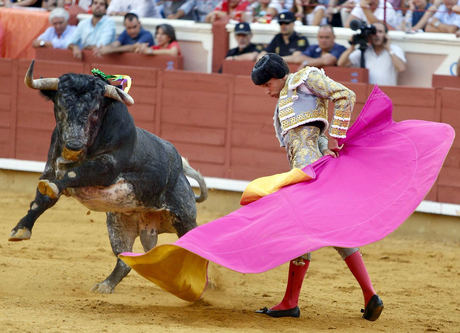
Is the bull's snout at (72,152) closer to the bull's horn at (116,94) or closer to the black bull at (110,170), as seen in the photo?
the black bull at (110,170)

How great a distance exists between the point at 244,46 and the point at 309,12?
817 millimetres

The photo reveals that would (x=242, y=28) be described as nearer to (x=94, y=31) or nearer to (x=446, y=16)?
(x=94, y=31)

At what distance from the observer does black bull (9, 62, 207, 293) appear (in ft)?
17.3

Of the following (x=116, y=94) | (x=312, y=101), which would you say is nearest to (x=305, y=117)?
(x=312, y=101)

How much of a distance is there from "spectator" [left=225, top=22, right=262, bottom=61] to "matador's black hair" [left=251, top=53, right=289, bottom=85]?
4.47 metres

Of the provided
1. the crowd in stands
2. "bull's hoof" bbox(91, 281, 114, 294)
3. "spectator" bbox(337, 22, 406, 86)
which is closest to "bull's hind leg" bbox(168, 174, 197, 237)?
"bull's hoof" bbox(91, 281, 114, 294)

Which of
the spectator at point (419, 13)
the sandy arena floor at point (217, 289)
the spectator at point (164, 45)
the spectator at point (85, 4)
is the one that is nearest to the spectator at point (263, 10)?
the spectator at point (164, 45)

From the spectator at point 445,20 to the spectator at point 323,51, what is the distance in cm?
93

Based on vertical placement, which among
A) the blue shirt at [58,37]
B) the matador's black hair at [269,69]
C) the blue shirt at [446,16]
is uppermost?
the matador's black hair at [269,69]

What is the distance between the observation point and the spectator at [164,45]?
1005cm

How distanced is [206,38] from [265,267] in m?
5.83

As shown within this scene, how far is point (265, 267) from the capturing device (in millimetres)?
4809

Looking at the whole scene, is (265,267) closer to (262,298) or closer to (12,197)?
(262,298)

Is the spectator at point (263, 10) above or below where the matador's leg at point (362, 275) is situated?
above
